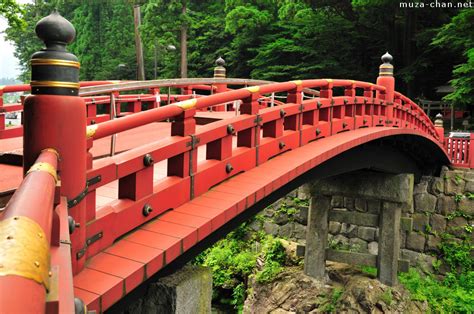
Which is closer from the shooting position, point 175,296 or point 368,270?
point 175,296

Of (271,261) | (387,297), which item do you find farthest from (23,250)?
(271,261)

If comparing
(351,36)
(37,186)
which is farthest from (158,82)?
(351,36)

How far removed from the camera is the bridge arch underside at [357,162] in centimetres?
387

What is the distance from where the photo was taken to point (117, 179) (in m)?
3.44

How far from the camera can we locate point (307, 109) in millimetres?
6625

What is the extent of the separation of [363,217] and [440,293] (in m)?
3.46

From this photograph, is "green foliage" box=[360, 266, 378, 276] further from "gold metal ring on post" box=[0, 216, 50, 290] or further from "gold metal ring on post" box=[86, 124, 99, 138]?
"gold metal ring on post" box=[0, 216, 50, 290]

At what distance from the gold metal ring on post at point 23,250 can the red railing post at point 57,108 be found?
1518mm

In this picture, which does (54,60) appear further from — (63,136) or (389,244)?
(389,244)

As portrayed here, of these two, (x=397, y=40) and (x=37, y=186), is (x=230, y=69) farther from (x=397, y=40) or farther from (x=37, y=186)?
(x=37, y=186)

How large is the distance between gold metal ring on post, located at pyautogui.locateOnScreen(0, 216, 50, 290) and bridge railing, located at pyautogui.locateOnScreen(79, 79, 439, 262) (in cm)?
214

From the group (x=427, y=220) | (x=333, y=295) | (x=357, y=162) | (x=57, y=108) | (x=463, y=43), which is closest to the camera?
(x=57, y=108)

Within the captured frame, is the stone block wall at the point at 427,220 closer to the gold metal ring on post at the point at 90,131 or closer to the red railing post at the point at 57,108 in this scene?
the gold metal ring on post at the point at 90,131

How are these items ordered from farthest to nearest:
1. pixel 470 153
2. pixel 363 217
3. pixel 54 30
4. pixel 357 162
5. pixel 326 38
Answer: pixel 326 38 → pixel 470 153 → pixel 363 217 → pixel 357 162 → pixel 54 30
